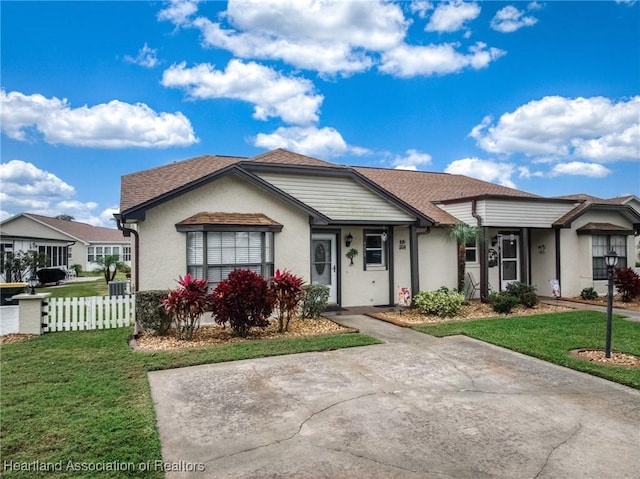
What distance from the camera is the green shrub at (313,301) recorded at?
10844 mm

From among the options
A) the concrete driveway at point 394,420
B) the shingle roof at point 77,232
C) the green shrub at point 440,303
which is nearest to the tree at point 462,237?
the green shrub at point 440,303

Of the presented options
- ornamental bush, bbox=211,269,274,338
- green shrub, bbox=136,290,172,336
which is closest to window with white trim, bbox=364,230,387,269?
ornamental bush, bbox=211,269,274,338

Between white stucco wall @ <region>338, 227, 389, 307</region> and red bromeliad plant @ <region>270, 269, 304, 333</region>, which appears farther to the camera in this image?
white stucco wall @ <region>338, 227, 389, 307</region>

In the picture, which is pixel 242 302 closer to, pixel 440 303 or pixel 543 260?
pixel 440 303

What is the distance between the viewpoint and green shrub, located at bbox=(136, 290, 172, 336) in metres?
8.97

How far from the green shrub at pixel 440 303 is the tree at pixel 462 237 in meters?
2.18

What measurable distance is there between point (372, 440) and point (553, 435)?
1.93 m

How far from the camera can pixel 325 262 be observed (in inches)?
517

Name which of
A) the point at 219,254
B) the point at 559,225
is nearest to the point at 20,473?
the point at 219,254

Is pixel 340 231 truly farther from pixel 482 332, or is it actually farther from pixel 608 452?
pixel 608 452

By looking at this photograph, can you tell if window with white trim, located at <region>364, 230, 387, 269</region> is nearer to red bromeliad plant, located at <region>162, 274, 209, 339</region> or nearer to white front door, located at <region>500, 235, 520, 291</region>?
white front door, located at <region>500, 235, 520, 291</region>

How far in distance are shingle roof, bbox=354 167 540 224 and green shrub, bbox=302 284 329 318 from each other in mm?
5644

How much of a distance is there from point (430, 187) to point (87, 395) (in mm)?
15429

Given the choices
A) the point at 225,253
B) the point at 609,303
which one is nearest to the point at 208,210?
the point at 225,253
